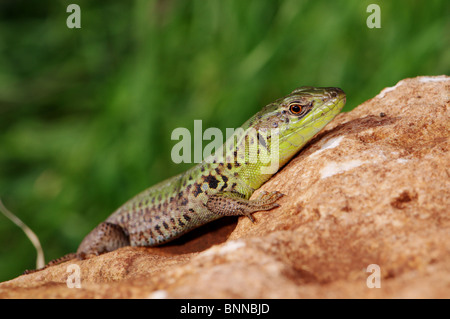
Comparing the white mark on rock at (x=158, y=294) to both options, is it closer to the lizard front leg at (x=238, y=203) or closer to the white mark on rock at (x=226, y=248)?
the white mark on rock at (x=226, y=248)

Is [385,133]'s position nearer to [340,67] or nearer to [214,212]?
[214,212]

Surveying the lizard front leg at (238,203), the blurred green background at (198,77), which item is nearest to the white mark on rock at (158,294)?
the lizard front leg at (238,203)

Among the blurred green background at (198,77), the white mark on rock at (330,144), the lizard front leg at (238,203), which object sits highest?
the blurred green background at (198,77)

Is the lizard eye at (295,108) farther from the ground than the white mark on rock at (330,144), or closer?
farther from the ground

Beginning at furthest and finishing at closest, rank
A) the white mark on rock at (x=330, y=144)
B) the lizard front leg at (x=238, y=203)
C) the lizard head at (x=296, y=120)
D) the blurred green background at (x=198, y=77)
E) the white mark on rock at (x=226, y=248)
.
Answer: the blurred green background at (x=198, y=77) → the lizard head at (x=296, y=120) → the white mark on rock at (x=330, y=144) → the lizard front leg at (x=238, y=203) → the white mark on rock at (x=226, y=248)

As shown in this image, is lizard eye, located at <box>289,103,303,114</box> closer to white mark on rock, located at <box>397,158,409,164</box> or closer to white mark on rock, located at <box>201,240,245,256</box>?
white mark on rock, located at <box>397,158,409,164</box>

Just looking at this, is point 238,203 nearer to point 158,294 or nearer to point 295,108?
point 295,108
